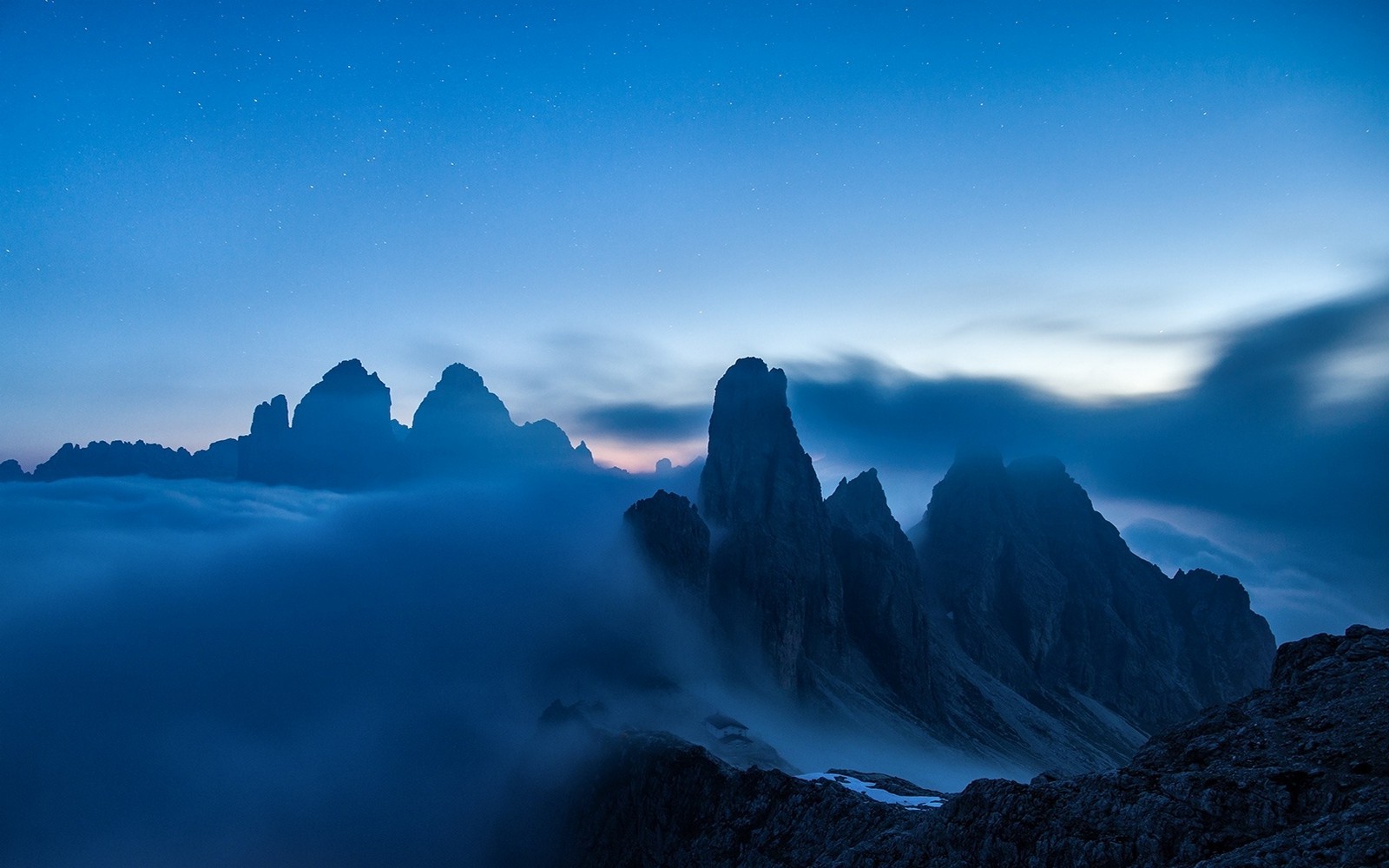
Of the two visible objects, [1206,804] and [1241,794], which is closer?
[1241,794]

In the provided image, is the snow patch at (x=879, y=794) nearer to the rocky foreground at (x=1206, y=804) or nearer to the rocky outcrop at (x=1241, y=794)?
the rocky foreground at (x=1206, y=804)

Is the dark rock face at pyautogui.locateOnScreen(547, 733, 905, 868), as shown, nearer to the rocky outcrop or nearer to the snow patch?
the snow patch

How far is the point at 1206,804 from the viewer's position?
36.4m

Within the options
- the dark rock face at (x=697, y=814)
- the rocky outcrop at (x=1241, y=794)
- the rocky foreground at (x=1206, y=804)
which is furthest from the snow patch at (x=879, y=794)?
the rocky outcrop at (x=1241, y=794)

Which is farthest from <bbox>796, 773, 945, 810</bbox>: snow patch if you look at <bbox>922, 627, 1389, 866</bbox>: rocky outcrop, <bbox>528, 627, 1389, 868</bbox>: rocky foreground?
<bbox>922, 627, 1389, 866</bbox>: rocky outcrop

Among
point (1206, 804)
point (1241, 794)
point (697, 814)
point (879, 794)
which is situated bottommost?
point (697, 814)

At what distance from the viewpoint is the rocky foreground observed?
3234 cm

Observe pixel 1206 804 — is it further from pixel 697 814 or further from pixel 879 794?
pixel 879 794

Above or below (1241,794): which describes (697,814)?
below

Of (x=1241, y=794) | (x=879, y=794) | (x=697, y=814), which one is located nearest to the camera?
(x=1241, y=794)

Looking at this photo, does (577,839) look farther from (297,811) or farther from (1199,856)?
(297,811)

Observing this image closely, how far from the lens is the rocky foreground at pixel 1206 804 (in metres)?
32.3

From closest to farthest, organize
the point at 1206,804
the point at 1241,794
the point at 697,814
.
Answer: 1. the point at 1241,794
2. the point at 1206,804
3. the point at 697,814

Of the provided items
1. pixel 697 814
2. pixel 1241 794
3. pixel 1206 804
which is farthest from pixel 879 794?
Answer: pixel 1241 794
